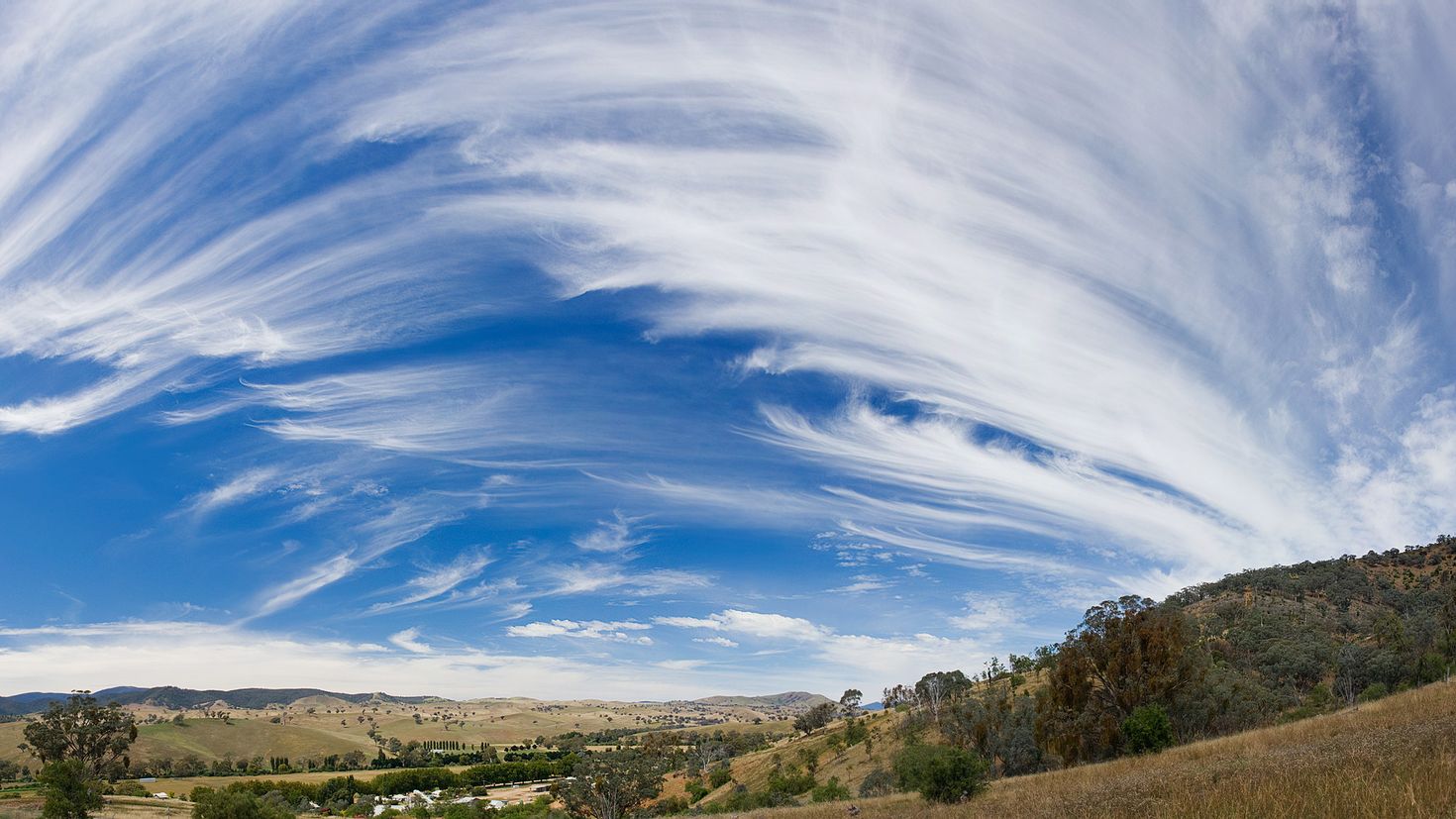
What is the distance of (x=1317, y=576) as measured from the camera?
386 ft

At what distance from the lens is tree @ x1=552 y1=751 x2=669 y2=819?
76375mm

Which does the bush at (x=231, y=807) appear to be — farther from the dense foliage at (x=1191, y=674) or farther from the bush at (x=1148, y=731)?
the bush at (x=1148, y=731)

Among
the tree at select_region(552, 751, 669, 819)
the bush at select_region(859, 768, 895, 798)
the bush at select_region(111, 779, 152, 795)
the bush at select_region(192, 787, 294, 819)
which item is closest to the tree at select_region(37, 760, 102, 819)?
the bush at select_region(192, 787, 294, 819)

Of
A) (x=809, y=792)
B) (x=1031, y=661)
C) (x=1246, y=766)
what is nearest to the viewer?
(x=1246, y=766)

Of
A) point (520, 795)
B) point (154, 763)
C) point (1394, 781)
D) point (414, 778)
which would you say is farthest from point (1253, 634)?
point (154, 763)

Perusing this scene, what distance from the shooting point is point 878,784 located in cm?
5828

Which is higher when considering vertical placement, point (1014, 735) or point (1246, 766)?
point (1246, 766)

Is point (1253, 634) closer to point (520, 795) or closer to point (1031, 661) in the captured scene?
point (1031, 661)

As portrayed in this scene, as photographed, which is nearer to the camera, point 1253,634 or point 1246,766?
point 1246,766

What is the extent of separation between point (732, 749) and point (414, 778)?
64.6 meters

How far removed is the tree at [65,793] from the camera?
52531 mm

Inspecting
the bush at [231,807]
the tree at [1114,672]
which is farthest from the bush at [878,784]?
the bush at [231,807]

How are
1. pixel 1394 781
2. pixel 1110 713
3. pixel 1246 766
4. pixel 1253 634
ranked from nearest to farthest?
pixel 1394 781 → pixel 1246 766 → pixel 1110 713 → pixel 1253 634

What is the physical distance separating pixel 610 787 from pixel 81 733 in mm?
62540
